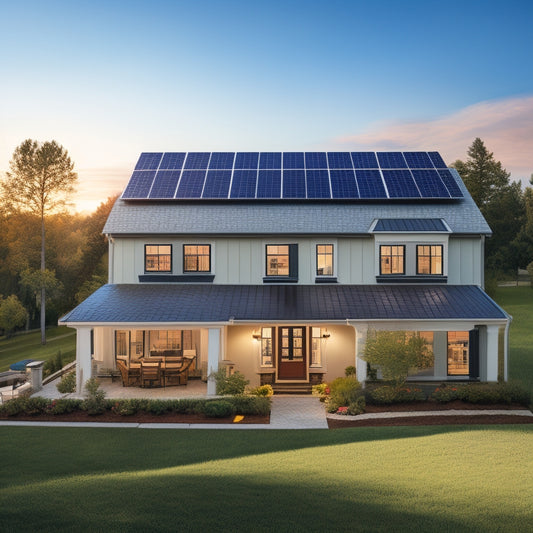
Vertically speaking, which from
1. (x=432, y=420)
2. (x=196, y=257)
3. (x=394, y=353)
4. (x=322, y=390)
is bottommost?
(x=432, y=420)

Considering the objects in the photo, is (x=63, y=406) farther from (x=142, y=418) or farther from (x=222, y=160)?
(x=222, y=160)

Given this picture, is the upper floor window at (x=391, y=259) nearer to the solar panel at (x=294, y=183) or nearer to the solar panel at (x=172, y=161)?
the solar panel at (x=294, y=183)

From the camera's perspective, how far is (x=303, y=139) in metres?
37.9

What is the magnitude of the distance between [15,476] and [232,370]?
10476 mm

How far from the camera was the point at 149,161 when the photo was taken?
85.9 feet

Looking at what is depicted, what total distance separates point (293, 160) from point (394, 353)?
1237cm

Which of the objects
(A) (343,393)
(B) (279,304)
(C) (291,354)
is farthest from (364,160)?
(A) (343,393)

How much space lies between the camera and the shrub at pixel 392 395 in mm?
17344

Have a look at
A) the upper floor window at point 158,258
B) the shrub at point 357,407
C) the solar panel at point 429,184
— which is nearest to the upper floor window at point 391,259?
the solar panel at point 429,184

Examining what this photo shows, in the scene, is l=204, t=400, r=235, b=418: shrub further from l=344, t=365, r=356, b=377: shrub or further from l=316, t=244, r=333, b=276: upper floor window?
l=316, t=244, r=333, b=276: upper floor window

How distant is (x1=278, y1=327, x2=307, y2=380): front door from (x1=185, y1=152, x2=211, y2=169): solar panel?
978 centimetres

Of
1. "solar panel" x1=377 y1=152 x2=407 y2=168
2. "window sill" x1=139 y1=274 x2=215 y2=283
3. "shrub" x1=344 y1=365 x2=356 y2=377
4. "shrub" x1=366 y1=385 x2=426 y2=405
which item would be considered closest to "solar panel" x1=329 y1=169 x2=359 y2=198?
"solar panel" x1=377 y1=152 x2=407 y2=168

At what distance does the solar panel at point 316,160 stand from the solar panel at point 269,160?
1.44m

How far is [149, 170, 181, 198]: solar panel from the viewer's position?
77.4 ft
